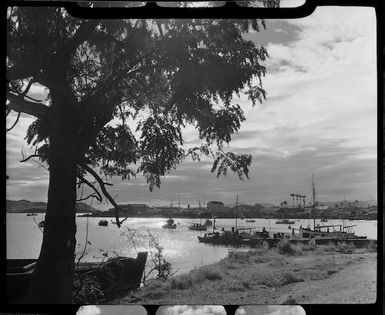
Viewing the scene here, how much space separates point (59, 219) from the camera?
2.08 m

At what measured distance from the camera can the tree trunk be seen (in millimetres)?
2030

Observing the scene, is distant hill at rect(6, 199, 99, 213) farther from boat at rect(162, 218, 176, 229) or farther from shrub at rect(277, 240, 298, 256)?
shrub at rect(277, 240, 298, 256)

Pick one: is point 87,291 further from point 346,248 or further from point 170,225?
point 346,248

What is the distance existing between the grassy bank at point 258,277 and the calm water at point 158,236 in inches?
2.9

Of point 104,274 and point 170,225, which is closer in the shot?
point 170,225

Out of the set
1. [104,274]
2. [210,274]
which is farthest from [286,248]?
[104,274]

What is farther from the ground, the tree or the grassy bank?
the tree

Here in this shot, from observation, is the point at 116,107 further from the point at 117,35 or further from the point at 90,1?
the point at 90,1

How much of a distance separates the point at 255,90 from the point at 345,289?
1066 millimetres

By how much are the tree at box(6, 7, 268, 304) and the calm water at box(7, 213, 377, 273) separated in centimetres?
11

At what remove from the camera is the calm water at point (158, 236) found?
191 centimetres

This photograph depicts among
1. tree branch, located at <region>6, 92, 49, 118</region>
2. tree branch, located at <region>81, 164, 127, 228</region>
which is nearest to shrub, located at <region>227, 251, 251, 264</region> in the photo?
tree branch, located at <region>81, 164, 127, 228</region>

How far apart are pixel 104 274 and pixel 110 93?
3.30 feet

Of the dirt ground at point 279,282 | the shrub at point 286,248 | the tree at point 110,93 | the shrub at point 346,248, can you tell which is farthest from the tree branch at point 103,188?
the shrub at point 346,248
